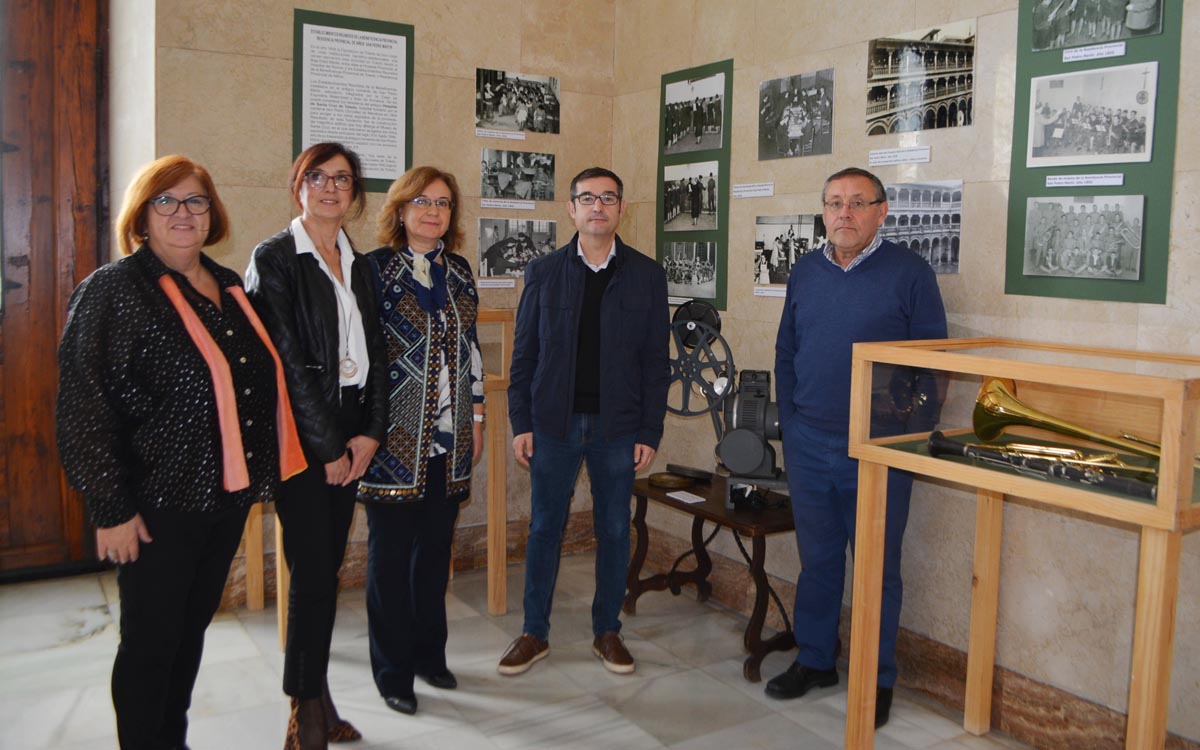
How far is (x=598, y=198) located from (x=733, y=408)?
100 cm

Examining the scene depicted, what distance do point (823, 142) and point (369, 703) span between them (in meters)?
2.83

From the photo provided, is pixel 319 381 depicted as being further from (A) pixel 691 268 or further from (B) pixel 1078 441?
(A) pixel 691 268

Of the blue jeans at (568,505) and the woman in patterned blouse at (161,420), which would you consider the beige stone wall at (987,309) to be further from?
the woman in patterned blouse at (161,420)

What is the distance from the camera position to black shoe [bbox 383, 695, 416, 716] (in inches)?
134

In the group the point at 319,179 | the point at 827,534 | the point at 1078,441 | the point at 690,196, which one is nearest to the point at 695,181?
the point at 690,196

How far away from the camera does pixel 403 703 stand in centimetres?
341

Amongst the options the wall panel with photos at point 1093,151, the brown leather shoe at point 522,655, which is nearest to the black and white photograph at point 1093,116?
the wall panel with photos at point 1093,151

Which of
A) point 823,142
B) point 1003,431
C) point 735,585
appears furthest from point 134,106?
point 1003,431

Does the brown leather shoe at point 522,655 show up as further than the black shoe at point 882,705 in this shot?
Yes

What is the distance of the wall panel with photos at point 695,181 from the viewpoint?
4.62 metres

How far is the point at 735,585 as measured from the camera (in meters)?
4.59

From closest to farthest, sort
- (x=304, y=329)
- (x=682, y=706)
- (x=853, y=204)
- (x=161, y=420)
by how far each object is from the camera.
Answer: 1. (x=161, y=420)
2. (x=304, y=329)
3. (x=853, y=204)
4. (x=682, y=706)

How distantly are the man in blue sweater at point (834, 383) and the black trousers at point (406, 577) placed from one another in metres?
1.29

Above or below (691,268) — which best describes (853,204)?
above
